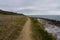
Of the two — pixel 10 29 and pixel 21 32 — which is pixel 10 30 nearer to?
pixel 10 29

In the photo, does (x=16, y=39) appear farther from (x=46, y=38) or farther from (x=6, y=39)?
(x=46, y=38)

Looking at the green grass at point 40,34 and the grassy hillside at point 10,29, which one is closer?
the grassy hillside at point 10,29

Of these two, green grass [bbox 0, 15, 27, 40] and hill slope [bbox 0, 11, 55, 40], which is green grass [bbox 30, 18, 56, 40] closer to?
hill slope [bbox 0, 11, 55, 40]

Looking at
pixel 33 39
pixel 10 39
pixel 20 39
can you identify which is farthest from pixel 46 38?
pixel 10 39

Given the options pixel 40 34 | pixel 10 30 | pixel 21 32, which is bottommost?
pixel 40 34

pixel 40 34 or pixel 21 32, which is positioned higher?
pixel 21 32

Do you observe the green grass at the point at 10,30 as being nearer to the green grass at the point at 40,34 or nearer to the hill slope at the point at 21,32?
the hill slope at the point at 21,32

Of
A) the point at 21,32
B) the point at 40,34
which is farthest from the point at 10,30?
the point at 40,34

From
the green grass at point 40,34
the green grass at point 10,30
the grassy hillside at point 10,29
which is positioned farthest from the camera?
the green grass at point 40,34

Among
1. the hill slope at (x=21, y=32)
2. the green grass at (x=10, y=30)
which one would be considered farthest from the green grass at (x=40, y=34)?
the green grass at (x=10, y=30)

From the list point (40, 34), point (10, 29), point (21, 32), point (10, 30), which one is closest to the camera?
point (10, 30)

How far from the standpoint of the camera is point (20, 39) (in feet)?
51.9

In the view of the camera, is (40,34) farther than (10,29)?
Yes

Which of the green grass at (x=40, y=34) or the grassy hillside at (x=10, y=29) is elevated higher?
the grassy hillside at (x=10, y=29)
